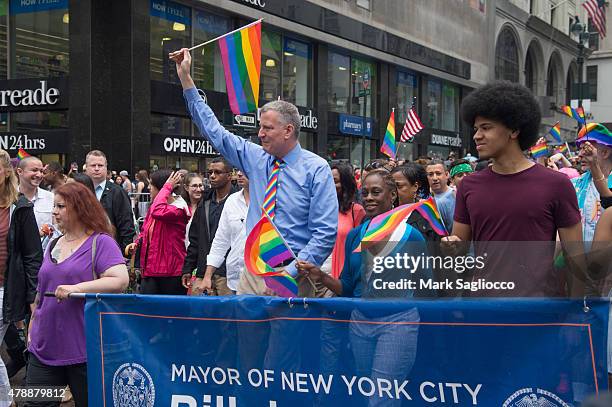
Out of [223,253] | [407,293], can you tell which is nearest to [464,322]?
[407,293]

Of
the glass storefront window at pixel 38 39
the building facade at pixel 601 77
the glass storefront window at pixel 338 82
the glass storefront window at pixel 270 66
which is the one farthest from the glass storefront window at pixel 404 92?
the building facade at pixel 601 77

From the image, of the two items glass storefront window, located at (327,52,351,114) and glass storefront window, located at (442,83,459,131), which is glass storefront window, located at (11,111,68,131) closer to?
glass storefront window, located at (327,52,351,114)

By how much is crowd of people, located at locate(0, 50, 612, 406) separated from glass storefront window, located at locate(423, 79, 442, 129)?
33.7 m

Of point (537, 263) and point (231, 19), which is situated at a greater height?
point (231, 19)

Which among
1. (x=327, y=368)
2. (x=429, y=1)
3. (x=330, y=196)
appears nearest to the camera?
(x=327, y=368)

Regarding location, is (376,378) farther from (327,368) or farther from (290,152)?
(290,152)

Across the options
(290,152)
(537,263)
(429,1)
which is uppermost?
(429,1)

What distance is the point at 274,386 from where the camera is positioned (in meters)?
3.88

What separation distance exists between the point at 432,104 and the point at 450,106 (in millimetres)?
3064

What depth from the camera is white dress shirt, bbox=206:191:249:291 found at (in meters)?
6.53

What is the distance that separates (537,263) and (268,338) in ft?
4.48

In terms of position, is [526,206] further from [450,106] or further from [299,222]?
[450,106]

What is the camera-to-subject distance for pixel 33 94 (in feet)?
71.7

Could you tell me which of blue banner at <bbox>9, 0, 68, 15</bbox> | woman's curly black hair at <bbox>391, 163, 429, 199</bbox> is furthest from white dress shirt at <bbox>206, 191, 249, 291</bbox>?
blue banner at <bbox>9, 0, 68, 15</bbox>
